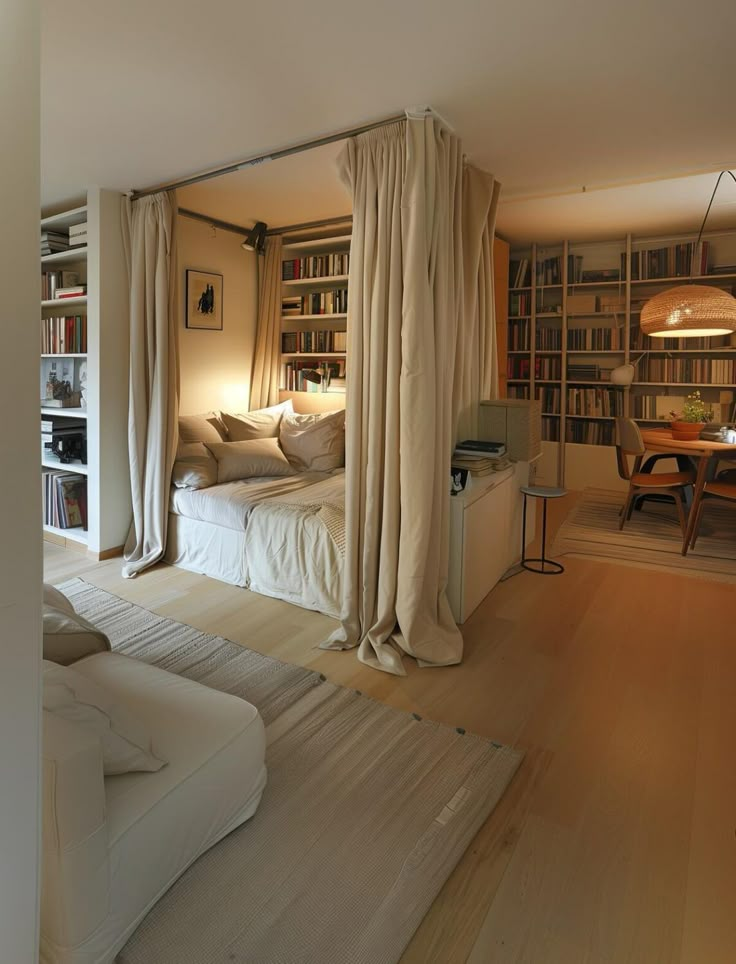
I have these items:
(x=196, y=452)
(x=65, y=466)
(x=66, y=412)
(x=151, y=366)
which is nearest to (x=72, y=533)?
(x=65, y=466)

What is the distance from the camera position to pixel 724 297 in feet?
14.0

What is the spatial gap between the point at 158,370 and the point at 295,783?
278 cm

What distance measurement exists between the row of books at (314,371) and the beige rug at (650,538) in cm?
220

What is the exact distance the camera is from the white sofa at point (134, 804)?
119 cm

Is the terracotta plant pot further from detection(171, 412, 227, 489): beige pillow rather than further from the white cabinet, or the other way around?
detection(171, 412, 227, 489): beige pillow

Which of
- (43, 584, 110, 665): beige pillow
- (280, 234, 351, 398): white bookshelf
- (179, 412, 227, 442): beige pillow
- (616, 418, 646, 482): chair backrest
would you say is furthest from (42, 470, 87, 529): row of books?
(616, 418, 646, 482): chair backrest

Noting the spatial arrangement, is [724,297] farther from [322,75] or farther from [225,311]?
[225,311]

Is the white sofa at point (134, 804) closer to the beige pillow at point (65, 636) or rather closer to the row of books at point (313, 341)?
the beige pillow at point (65, 636)

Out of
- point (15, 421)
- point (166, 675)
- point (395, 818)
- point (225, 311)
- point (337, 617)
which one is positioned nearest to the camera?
point (15, 421)

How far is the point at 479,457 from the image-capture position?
340cm

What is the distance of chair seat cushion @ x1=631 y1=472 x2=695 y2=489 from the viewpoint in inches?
184

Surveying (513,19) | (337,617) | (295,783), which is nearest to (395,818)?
(295,783)

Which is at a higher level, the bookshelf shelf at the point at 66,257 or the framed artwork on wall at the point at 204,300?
the bookshelf shelf at the point at 66,257

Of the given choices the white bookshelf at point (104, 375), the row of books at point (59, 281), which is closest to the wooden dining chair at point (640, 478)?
the white bookshelf at point (104, 375)
